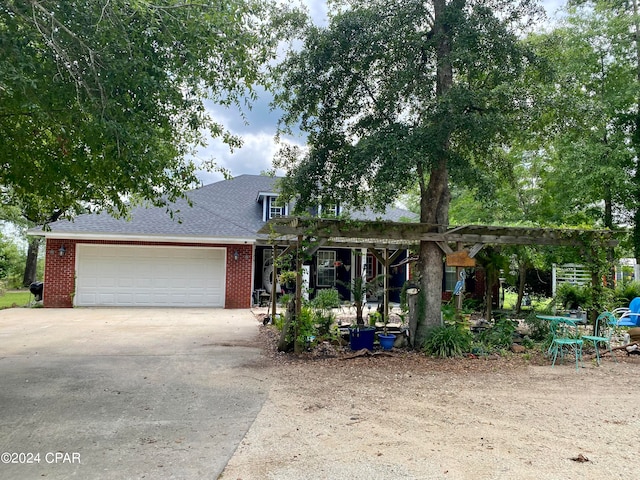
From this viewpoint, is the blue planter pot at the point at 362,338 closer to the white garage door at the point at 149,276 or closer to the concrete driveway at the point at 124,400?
the concrete driveway at the point at 124,400

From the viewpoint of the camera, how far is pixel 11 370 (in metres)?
6.05

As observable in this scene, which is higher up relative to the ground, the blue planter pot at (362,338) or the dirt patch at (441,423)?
the blue planter pot at (362,338)

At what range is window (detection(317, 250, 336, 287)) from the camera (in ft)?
55.3

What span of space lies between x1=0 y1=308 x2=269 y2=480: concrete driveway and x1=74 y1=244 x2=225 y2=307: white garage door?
4365 mm

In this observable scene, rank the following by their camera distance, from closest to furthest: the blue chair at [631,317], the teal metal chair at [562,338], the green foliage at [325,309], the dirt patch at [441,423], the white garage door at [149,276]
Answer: the dirt patch at [441,423], the teal metal chair at [562,338], the green foliage at [325,309], the blue chair at [631,317], the white garage door at [149,276]

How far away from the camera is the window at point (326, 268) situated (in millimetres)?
16844

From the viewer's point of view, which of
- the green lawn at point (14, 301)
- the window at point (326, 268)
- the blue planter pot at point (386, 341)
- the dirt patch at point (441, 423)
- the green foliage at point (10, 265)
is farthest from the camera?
the green foliage at point (10, 265)

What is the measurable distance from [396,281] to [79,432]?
48.8 feet

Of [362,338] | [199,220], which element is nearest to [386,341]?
[362,338]

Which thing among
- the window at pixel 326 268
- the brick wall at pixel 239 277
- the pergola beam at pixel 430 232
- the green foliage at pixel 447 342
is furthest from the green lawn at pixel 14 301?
the green foliage at pixel 447 342

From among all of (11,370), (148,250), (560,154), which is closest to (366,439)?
(11,370)

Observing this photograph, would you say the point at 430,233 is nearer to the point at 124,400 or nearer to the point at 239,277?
the point at 124,400

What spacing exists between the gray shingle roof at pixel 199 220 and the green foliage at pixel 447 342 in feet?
14.5

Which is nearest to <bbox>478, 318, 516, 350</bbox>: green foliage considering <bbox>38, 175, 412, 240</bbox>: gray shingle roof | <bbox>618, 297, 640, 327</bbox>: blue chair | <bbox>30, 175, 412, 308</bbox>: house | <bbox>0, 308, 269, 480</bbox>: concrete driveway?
<bbox>618, 297, 640, 327</bbox>: blue chair
